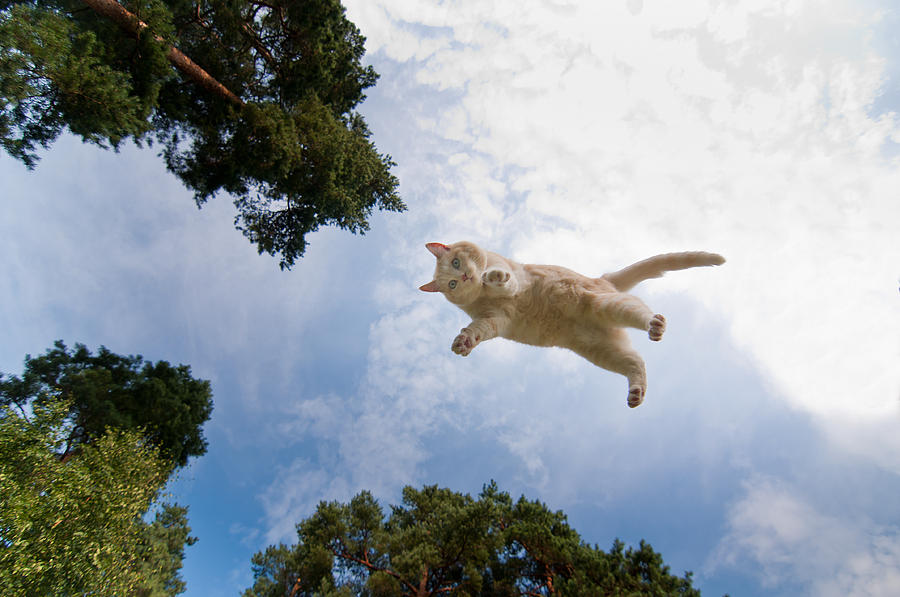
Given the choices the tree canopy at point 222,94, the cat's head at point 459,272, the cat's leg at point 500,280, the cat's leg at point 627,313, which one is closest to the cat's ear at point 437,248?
the cat's head at point 459,272

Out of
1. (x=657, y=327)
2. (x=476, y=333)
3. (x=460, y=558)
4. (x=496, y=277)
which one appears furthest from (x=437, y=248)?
(x=460, y=558)

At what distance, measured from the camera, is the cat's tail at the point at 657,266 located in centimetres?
396

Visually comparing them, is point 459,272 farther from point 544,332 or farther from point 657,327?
point 657,327

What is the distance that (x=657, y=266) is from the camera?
4.27 m

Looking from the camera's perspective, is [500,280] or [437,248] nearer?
[500,280]

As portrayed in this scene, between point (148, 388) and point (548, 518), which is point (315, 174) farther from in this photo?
point (548, 518)

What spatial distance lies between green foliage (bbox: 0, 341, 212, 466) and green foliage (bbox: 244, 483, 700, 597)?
12.2 ft

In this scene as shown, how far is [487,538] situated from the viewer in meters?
6.10

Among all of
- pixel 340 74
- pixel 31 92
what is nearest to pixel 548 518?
pixel 31 92

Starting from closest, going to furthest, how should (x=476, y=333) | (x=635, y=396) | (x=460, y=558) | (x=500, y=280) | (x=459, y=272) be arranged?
(x=635, y=396)
(x=476, y=333)
(x=500, y=280)
(x=459, y=272)
(x=460, y=558)

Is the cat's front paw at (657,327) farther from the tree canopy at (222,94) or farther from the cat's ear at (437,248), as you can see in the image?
the tree canopy at (222,94)

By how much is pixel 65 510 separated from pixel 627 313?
27.4 feet

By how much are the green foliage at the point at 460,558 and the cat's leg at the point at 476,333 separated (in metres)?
3.71

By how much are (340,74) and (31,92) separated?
533cm
